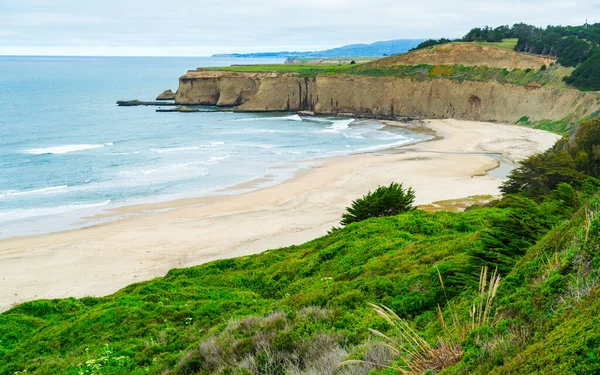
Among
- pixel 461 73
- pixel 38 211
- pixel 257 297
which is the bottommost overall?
pixel 38 211

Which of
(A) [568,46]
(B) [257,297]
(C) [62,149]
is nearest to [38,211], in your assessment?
(C) [62,149]

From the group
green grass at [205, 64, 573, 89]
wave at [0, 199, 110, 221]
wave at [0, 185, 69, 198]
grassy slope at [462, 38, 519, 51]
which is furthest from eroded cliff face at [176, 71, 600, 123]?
wave at [0, 185, 69, 198]

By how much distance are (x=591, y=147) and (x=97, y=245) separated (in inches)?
975

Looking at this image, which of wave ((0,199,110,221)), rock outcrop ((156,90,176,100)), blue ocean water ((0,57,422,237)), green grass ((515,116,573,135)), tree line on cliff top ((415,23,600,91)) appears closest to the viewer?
wave ((0,199,110,221))

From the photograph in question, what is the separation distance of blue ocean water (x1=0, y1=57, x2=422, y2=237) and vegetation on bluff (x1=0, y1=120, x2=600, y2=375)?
20305 mm

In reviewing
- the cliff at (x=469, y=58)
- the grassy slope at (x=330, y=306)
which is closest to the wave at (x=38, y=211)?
the grassy slope at (x=330, y=306)

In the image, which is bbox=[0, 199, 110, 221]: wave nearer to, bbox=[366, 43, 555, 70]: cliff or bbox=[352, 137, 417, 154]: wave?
bbox=[352, 137, 417, 154]: wave

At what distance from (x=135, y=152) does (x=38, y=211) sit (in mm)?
23210

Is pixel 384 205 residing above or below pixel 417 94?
above

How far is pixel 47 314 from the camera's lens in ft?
49.6

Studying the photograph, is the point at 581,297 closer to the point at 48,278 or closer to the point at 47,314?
the point at 47,314

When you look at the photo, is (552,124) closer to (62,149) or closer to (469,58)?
(469,58)

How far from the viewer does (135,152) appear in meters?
57.9

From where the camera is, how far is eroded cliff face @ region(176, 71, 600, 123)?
71.3 metres
